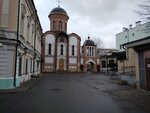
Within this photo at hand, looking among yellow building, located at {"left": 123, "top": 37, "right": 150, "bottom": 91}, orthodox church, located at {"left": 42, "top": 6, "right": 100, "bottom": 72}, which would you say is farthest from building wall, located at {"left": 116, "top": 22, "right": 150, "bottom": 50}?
yellow building, located at {"left": 123, "top": 37, "right": 150, "bottom": 91}

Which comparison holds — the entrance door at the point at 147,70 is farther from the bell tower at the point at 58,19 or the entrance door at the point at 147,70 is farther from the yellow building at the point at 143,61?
the bell tower at the point at 58,19

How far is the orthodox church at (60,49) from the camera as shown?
4488cm

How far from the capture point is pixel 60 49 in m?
46.2

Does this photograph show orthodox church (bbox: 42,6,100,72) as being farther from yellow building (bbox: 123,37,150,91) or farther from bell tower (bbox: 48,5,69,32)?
yellow building (bbox: 123,37,150,91)

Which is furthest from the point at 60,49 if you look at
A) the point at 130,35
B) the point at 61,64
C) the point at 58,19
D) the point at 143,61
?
the point at 143,61

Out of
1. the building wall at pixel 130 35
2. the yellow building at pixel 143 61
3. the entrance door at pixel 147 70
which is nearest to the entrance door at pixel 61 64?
the building wall at pixel 130 35

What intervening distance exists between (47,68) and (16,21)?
3032 centimetres

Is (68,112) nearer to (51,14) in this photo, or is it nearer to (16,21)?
(16,21)

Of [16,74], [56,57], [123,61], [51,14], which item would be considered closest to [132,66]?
[123,61]

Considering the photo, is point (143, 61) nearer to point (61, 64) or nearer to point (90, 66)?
point (61, 64)

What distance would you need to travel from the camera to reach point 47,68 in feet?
145

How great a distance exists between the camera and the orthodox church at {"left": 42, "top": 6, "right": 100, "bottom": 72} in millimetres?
44875

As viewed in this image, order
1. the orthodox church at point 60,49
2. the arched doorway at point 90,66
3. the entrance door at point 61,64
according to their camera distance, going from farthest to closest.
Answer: the arched doorway at point 90,66, the entrance door at point 61,64, the orthodox church at point 60,49

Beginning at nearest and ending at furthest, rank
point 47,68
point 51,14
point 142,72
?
point 142,72 → point 47,68 → point 51,14
